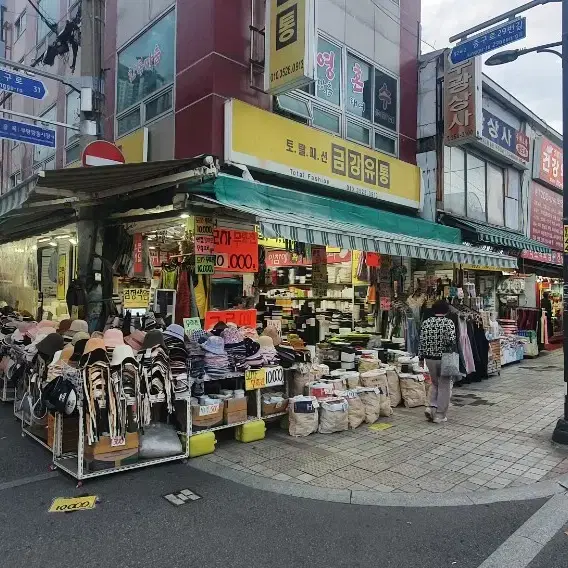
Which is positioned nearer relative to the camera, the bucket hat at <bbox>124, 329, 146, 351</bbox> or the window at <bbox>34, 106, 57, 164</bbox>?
the bucket hat at <bbox>124, 329, 146, 351</bbox>

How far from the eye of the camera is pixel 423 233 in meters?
11.2

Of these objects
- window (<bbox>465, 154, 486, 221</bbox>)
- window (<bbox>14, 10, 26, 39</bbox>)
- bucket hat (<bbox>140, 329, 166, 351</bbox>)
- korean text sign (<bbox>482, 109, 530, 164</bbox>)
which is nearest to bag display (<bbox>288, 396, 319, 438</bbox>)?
bucket hat (<bbox>140, 329, 166, 351</bbox>)

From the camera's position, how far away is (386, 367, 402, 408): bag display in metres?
8.26

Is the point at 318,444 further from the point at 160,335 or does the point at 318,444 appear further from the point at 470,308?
the point at 470,308

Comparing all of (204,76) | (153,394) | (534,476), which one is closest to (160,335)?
(153,394)

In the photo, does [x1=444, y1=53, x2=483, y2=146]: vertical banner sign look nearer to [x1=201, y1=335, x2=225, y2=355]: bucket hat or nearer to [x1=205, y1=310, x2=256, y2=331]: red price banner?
[x1=205, y1=310, x2=256, y2=331]: red price banner

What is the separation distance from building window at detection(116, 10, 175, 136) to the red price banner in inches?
167

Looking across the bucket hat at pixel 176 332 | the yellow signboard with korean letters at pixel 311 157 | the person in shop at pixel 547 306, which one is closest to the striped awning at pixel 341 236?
the yellow signboard with korean letters at pixel 311 157

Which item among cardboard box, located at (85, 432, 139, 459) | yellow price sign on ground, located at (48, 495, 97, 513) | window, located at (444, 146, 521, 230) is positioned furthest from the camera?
window, located at (444, 146, 521, 230)

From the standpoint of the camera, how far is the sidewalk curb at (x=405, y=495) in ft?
15.0

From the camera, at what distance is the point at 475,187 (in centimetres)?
1423

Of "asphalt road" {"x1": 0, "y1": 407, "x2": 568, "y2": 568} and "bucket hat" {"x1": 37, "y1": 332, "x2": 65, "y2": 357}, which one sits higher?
"bucket hat" {"x1": 37, "y1": 332, "x2": 65, "y2": 357}

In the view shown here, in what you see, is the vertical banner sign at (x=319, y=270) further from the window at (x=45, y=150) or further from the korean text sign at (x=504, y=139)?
the window at (x=45, y=150)

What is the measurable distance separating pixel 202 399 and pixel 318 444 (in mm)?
1614
